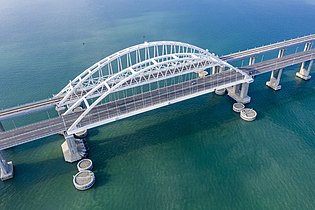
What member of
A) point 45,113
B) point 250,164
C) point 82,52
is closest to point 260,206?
point 250,164

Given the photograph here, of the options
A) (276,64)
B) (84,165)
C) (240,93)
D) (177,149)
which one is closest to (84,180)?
(84,165)

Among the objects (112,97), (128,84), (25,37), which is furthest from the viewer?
(25,37)

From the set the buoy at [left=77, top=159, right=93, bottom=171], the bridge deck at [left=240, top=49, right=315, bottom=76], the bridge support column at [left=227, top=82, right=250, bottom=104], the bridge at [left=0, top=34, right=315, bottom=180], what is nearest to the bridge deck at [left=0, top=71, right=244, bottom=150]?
the bridge at [left=0, top=34, right=315, bottom=180]

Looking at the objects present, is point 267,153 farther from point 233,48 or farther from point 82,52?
point 82,52

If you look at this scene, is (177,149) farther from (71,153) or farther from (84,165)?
(71,153)

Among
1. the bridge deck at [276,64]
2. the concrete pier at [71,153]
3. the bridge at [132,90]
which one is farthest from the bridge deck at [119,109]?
the bridge deck at [276,64]
